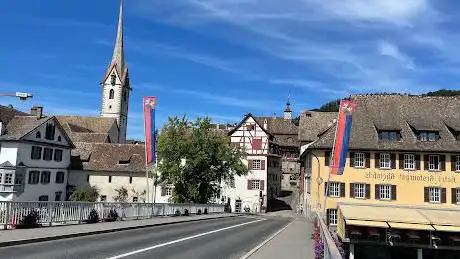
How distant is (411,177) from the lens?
49.9m

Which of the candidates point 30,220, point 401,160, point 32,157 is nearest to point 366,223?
point 30,220

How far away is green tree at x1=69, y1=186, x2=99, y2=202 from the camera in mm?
A: 61634

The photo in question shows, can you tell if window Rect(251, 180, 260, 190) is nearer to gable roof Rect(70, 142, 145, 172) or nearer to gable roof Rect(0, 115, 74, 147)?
gable roof Rect(70, 142, 145, 172)

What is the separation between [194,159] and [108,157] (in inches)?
744

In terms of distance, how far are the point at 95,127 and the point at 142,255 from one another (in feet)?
284

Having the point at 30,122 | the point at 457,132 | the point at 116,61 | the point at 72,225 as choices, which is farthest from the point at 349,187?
the point at 116,61

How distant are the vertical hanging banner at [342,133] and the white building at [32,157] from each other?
35987 millimetres

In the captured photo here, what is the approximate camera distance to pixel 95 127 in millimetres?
97625

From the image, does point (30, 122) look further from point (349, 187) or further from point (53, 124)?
point (349, 187)

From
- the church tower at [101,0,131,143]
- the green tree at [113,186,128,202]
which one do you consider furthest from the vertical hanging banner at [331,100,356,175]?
the church tower at [101,0,131,143]

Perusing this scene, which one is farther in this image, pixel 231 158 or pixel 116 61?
pixel 116 61

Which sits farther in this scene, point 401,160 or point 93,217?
point 401,160

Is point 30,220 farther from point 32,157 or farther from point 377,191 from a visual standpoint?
point 32,157

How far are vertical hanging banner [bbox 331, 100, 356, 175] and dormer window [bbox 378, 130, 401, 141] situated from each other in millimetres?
14882
